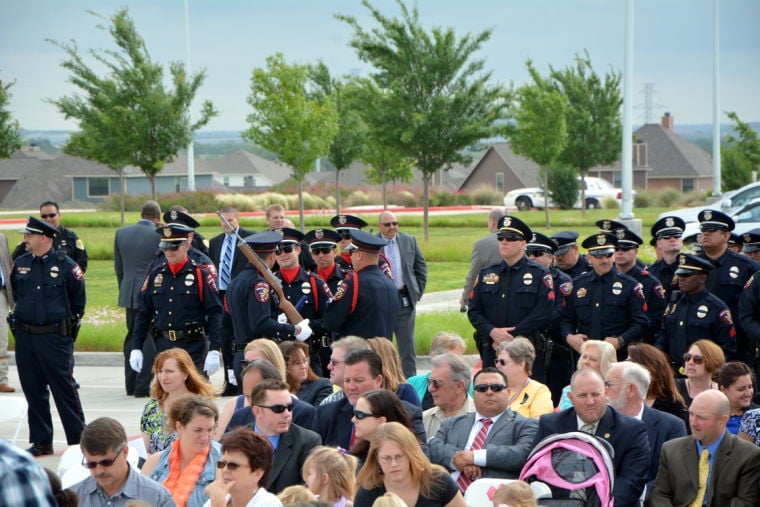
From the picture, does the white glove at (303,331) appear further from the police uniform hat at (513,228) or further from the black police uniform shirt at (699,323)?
the black police uniform shirt at (699,323)

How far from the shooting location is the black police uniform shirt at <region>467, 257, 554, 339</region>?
1075 centimetres

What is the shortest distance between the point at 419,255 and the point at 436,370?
592 cm

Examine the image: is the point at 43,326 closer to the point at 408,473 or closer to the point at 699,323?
the point at 408,473

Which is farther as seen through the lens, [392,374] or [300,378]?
[300,378]

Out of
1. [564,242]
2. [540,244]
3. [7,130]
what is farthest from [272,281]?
[7,130]

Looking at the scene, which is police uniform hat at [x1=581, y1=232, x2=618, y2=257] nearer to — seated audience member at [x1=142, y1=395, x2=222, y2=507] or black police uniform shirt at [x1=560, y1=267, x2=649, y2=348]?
black police uniform shirt at [x1=560, y1=267, x2=649, y2=348]

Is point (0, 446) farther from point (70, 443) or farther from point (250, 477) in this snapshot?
point (70, 443)

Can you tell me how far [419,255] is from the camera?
13.7 meters

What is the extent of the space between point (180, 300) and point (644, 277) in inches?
178

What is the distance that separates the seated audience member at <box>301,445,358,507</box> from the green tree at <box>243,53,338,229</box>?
23.8 metres

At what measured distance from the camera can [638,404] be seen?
25.3ft

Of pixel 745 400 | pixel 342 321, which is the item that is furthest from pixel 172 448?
pixel 745 400

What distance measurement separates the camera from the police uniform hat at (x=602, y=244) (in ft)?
35.7

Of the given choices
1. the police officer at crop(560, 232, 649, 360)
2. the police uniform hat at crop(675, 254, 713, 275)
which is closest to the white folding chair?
the police officer at crop(560, 232, 649, 360)
